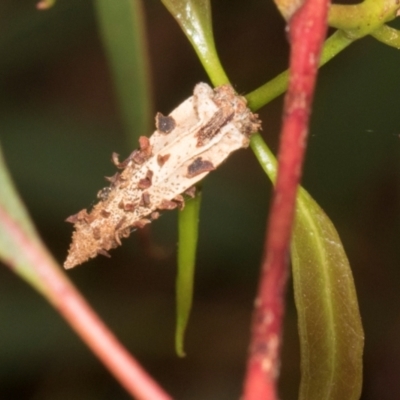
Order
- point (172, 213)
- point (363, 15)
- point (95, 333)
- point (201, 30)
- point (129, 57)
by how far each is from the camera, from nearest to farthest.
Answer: point (95, 333)
point (363, 15)
point (201, 30)
point (129, 57)
point (172, 213)

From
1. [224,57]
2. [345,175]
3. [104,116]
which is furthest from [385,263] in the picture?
[104,116]

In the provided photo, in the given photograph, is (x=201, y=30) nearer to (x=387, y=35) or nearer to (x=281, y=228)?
(x=387, y=35)

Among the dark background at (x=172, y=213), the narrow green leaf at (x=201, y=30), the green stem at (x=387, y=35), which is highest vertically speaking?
the narrow green leaf at (x=201, y=30)

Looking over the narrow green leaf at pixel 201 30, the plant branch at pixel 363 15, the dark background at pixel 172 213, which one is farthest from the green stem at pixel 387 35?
the dark background at pixel 172 213

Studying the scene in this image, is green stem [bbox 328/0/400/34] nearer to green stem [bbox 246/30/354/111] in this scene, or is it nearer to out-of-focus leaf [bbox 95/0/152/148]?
green stem [bbox 246/30/354/111]

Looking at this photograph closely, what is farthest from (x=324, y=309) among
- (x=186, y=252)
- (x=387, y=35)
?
(x=387, y=35)

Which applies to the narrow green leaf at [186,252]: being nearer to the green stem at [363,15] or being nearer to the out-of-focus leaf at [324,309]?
the out-of-focus leaf at [324,309]
